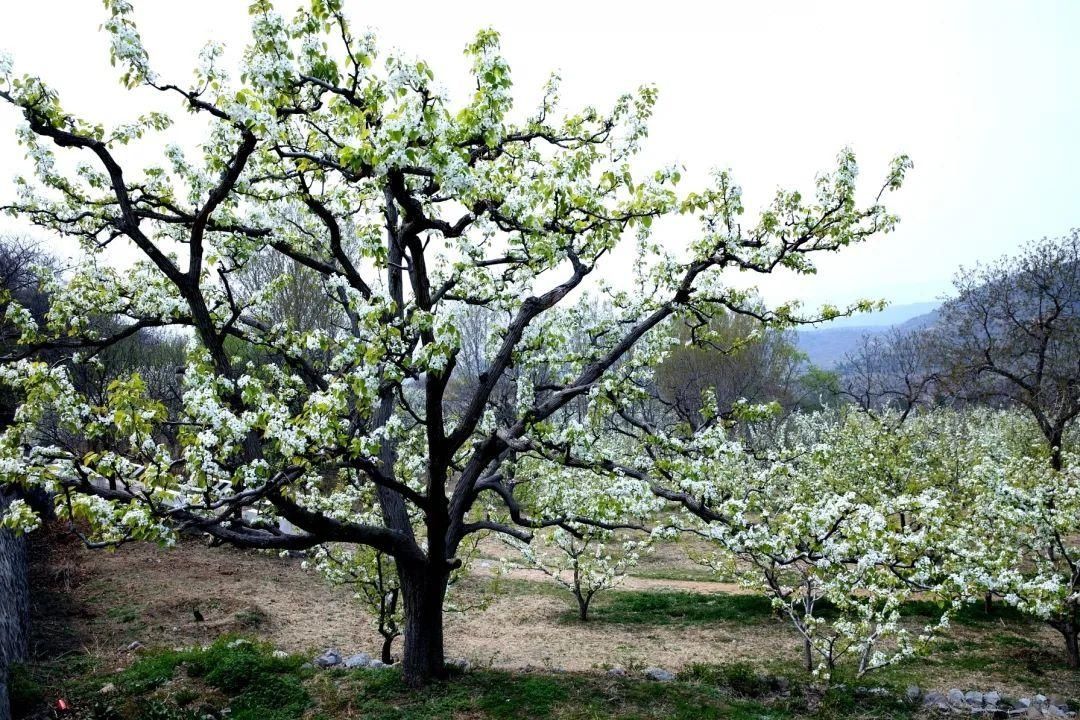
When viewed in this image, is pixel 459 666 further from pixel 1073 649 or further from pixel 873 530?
pixel 1073 649

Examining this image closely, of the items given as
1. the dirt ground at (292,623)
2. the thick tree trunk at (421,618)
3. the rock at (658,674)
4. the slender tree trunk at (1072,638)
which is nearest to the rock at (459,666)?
the thick tree trunk at (421,618)

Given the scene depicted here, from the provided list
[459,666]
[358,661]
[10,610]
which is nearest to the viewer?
[459,666]

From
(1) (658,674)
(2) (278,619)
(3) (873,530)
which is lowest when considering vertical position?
(1) (658,674)

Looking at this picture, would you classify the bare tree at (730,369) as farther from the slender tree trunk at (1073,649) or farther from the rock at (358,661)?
the rock at (358,661)

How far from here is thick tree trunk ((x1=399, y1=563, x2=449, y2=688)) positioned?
7.72 metres

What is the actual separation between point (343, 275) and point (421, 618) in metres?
4.31

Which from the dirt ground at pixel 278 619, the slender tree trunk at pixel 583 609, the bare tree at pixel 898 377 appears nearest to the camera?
the dirt ground at pixel 278 619

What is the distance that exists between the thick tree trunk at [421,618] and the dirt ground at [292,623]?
1.84 metres

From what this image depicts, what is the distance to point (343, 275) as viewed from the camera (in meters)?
7.75

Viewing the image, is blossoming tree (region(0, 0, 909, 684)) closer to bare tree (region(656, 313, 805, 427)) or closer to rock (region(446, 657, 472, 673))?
rock (region(446, 657, 472, 673))

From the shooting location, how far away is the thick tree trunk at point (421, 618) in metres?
7.72

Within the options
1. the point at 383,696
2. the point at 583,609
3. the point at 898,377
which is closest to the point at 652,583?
the point at 583,609

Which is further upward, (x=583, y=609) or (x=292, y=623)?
(x=292, y=623)

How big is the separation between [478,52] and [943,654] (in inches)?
505
